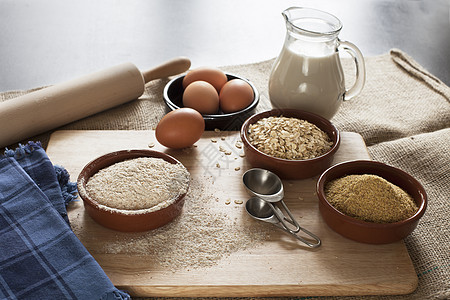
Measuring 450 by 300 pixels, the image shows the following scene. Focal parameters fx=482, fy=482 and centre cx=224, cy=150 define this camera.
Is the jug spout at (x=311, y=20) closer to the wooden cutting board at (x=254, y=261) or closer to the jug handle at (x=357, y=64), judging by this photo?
the jug handle at (x=357, y=64)

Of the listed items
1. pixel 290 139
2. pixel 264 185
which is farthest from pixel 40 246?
pixel 290 139

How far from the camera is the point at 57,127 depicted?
162cm

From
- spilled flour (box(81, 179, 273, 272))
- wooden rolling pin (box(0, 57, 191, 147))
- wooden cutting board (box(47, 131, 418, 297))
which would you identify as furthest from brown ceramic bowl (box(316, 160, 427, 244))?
wooden rolling pin (box(0, 57, 191, 147))

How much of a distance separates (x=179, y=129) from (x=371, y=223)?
1.98 ft

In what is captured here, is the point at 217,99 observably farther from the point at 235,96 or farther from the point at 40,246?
the point at 40,246

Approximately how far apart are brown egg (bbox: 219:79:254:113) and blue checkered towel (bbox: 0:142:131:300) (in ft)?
1.97

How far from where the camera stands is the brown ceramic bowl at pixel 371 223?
3.64 feet

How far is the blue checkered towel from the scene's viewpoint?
0.98 metres

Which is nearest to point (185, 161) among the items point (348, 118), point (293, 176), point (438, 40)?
point (293, 176)

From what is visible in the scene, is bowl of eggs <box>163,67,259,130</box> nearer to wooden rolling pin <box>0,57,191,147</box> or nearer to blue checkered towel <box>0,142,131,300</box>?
wooden rolling pin <box>0,57,191,147</box>

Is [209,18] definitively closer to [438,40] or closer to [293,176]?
[438,40]

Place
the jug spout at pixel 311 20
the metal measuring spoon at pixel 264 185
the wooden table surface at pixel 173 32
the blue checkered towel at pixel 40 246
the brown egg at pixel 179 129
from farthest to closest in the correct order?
the wooden table surface at pixel 173 32
the jug spout at pixel 311 20
the brown egg at pixel 179 129
the metal measuring spoon at pixel 264 185
the blue checkered towel at pixel 40 246

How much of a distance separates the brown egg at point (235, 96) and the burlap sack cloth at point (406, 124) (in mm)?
214

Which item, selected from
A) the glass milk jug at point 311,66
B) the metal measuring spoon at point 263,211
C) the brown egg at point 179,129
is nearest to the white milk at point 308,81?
the glass milk jug at point 311,66
